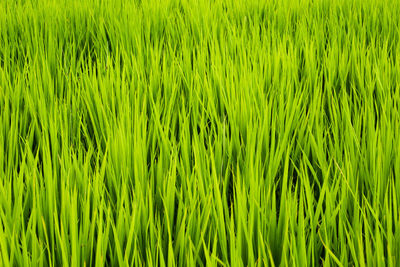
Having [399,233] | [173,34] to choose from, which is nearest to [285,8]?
[173,34]

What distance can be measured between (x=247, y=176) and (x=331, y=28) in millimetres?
1206

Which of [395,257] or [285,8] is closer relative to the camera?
[395,257]

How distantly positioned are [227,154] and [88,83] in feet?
1.66

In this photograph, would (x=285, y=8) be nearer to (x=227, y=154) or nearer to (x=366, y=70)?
(x=366, y=70)

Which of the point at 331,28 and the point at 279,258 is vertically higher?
the point at 331,28

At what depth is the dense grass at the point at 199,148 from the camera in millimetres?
658

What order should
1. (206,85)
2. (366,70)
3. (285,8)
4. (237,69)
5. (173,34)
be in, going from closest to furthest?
1. (206,85)
2. (366,70)
3. (237,69)
4. (173,34)
5. (285,8)

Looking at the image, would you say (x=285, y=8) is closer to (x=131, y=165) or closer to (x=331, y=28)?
(x=331, y=28)

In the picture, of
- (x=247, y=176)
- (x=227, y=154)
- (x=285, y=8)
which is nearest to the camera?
(x=247, y=176)

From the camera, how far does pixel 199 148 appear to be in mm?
902

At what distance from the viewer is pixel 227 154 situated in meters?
0.92

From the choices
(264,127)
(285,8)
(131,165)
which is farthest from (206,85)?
(285,8)

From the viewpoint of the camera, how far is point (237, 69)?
1419mm

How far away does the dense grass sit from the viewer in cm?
66
